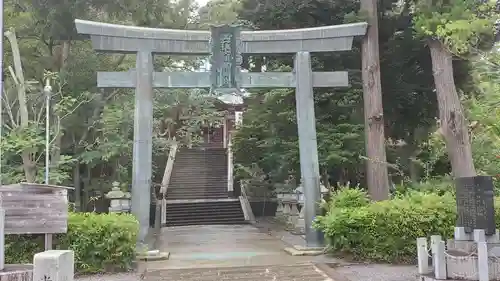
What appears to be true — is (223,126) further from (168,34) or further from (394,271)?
(394,271)

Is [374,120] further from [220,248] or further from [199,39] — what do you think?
[220,248]

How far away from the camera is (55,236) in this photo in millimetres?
9398

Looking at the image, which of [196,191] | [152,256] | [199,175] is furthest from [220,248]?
[199,175]

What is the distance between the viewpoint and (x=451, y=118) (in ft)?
42.9

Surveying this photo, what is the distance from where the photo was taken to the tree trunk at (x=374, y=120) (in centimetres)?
1345

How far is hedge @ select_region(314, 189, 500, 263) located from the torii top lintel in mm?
4465

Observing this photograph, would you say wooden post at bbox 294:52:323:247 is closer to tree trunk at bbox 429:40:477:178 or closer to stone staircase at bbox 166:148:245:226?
tree trunk at bbox 429:40:477:178

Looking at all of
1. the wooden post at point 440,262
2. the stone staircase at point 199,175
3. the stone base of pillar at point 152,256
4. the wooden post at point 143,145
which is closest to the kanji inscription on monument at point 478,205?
the wooden post at point 440,262

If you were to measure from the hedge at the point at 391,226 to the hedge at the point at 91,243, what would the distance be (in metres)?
4.40

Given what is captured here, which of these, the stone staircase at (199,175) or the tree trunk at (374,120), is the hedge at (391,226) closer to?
the tree trunk at (374,120)

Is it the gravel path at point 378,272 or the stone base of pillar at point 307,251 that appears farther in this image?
the stone base of pillar at point 307,251

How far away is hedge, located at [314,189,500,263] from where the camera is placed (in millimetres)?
10422

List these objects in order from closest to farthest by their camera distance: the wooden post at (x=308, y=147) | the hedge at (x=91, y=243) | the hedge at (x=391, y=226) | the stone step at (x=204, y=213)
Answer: the hedge at (x=91, y=243) < the hedge at (x=391, y=226) < the wooden post at (x=308, y=147) < the stone step at (x=204, y=213)

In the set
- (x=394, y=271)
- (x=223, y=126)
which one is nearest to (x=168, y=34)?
(x=394, y=271)
